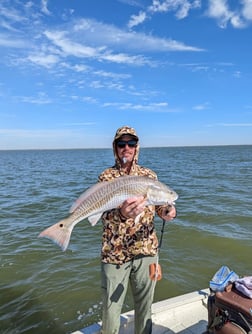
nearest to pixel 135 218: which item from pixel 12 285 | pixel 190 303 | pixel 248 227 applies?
pixel 190 303

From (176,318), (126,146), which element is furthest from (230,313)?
(126,146)

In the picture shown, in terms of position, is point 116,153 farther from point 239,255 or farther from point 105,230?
point 239,255

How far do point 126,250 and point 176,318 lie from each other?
6.04ft

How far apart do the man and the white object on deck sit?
571mm

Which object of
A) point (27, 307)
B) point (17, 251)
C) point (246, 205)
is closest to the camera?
point (27, 307)

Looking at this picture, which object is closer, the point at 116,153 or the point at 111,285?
the point at 111,285

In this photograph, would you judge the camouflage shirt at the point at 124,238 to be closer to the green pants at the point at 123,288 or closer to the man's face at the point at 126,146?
the green pants at the point at 123,288

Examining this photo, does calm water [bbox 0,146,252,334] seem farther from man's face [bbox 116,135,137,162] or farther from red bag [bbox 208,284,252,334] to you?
man's face [bbox 116,135,137,162]

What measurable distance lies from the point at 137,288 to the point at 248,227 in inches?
385

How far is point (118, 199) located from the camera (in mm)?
3764

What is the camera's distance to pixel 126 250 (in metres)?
3.89

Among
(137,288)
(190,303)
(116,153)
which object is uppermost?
(116,153)

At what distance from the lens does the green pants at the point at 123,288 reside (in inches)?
153

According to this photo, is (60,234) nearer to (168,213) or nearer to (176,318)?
(168,213)
